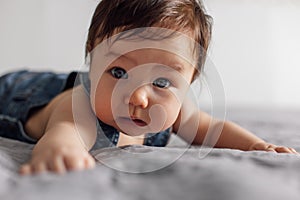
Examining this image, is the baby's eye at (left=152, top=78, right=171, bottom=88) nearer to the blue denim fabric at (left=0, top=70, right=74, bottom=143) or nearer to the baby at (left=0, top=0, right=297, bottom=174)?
the baby at (left=0, top=0, right=297, bottom=174)

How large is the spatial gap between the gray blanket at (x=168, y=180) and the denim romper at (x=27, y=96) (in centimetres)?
33

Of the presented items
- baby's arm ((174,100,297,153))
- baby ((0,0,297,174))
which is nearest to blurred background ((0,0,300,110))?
baby's arm ((174,100,297,153))

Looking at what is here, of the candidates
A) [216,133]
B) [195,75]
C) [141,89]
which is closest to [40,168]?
[141,89]

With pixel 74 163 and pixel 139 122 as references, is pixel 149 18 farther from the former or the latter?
pixel 74 163

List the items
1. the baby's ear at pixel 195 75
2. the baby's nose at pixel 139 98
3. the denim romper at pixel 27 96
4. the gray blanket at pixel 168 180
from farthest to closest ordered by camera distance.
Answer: the denim romper at pixel 27 96
the baby's ear at pixel 195 75
the baby's nose at pixel 139 98
the gray blanket at pixel 168 180

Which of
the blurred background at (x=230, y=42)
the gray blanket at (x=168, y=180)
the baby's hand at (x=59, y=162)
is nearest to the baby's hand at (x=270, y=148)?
the gray blanket at (x=168, y=180)

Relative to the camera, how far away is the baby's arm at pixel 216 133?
0.89 m

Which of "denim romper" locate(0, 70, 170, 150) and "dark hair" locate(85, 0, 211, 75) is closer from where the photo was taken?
"dark hair" locate(85, 0, 211, 75)

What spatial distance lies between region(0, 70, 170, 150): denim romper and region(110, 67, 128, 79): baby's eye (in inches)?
5.3

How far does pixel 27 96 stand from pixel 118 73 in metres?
0.43

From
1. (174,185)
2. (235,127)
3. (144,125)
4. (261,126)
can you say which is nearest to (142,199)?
(174,185)

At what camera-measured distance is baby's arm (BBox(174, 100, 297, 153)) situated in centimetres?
89

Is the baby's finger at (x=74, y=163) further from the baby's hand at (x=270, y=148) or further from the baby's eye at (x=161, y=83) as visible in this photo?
the baby's hand at (x=270, y=148)

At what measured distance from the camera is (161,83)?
2.52ft
